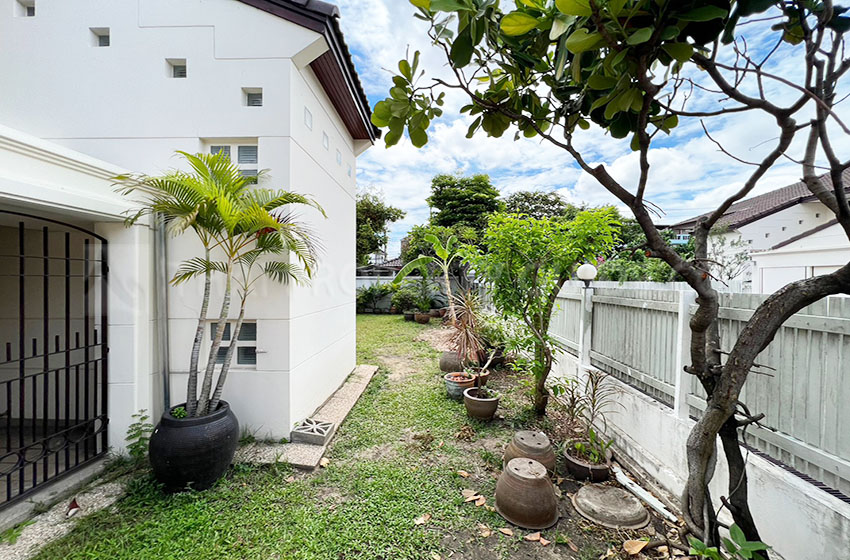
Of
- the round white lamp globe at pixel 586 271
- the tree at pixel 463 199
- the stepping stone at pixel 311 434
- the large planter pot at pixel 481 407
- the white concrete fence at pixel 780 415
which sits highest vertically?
the tree at pixel 463 199

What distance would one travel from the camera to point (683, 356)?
3090mm

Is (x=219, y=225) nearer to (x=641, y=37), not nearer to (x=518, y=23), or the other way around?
(x=518, y=23)

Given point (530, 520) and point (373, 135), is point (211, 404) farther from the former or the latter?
point (373, 135)

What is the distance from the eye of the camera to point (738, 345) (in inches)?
67.1

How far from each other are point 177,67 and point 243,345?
3454 millimetres

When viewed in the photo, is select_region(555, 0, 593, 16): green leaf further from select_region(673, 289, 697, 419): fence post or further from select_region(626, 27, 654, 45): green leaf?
select_region(673, 289, 697, 419): fence post

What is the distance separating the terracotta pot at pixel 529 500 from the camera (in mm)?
2797

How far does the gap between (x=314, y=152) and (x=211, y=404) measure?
11.1 feet

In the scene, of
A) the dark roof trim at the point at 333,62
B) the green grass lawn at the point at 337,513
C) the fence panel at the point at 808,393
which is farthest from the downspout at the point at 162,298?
the fence panel at the point at 808,393

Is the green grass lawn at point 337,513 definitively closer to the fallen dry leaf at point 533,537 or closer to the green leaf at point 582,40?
the fallen dry leaf at point 533,537

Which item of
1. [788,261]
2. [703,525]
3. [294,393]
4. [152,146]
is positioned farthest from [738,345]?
[788,261]

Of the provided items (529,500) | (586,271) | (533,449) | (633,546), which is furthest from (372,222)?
(633,546)

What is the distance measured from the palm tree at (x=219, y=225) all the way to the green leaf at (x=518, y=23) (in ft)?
9.05

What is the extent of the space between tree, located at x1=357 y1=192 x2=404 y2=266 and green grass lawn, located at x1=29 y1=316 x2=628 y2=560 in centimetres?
1275
